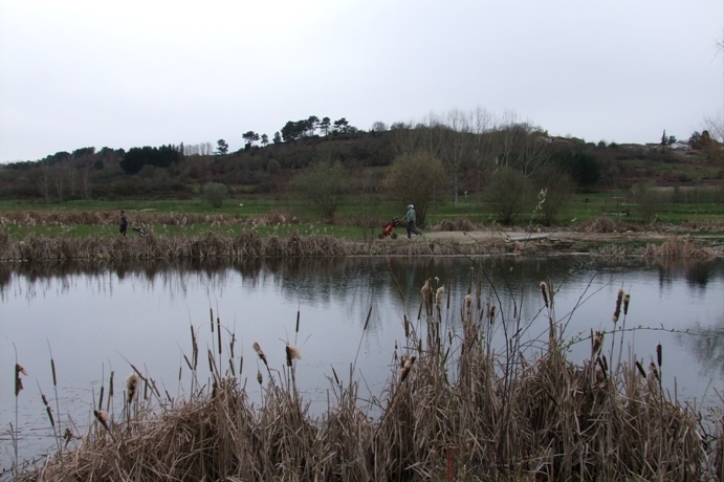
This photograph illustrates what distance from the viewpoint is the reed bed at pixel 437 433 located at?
455 cm

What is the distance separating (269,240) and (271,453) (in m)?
17.0

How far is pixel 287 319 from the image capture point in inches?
441

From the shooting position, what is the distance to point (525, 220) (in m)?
31.7

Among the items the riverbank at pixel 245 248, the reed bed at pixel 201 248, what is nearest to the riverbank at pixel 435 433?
the reed bed at pixel 201 248

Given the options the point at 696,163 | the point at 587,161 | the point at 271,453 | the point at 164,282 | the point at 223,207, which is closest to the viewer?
the point at 271,453

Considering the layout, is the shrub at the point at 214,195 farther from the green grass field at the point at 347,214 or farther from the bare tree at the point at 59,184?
the bare tree at the point at 59,184

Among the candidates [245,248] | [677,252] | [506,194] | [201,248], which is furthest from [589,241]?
[201,248]

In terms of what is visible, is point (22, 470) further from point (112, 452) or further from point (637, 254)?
point (637, 254)

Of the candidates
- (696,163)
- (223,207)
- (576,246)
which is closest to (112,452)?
(576,246)

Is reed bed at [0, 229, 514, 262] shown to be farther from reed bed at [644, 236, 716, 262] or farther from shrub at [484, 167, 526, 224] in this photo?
shrub at [484, 167, 526, 224]

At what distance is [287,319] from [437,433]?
669 centimetres

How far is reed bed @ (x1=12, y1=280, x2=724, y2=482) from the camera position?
4.55 meters

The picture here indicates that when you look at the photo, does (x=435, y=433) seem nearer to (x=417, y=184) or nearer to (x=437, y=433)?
(x=437, y=433)

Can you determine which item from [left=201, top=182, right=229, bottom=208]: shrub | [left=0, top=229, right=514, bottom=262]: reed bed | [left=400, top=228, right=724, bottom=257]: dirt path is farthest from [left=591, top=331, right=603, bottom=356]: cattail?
[left=201, top=182, right=229, bottom=208]: shrub
